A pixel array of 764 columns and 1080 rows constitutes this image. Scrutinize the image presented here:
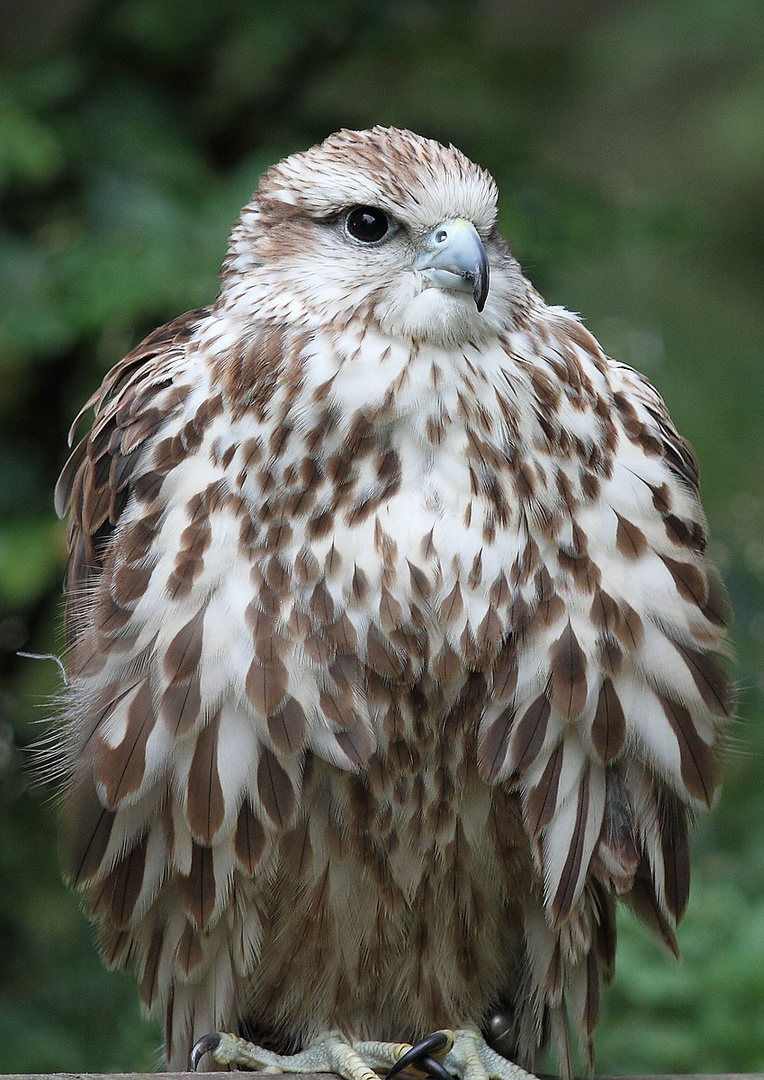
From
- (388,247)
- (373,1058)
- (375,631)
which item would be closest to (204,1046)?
(373,1058)

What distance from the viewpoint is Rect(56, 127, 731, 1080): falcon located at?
7.97 ft

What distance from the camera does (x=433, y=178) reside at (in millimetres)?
2428

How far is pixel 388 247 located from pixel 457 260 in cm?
16

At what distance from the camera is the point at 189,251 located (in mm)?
3799

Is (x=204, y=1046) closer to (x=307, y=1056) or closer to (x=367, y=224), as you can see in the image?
(x=307, y=1056)

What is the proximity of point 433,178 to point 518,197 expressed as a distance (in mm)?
1815

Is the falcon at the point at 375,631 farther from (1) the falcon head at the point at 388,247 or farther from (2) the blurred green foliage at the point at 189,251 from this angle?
(2) the blurred green foliage at the point at 189,251

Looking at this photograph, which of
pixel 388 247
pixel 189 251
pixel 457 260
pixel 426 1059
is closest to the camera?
pixel 457 260

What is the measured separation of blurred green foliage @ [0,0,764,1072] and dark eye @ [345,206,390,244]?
109 centimetres

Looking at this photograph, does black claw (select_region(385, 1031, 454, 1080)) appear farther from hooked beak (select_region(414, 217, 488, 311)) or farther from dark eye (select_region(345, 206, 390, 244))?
dark eye (select_region(345, 206, 390, 244))

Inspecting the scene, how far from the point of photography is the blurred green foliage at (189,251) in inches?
141

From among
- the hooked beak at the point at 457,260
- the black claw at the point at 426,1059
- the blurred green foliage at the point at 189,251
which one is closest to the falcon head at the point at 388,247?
the hooked beak at the point at 457,260

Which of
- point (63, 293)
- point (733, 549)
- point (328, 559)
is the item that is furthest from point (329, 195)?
point (733, 549)

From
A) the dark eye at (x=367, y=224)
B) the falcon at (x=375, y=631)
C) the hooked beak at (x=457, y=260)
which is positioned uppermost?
the dark eye at (x=367, y=224)
